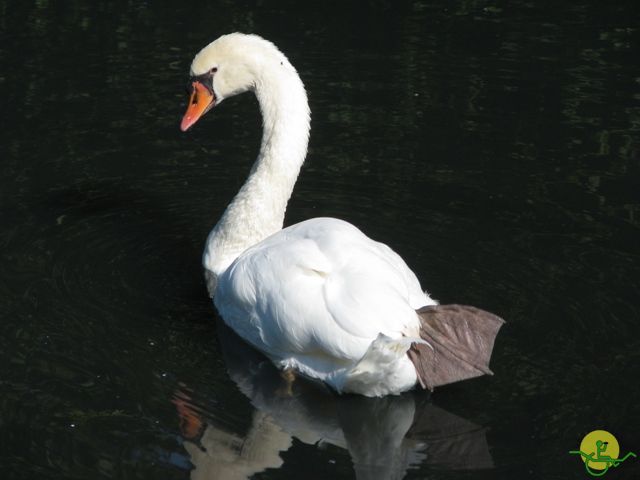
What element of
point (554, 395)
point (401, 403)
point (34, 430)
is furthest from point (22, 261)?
point (554, 395)

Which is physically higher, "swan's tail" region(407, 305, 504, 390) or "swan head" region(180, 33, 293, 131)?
"swan head" region(180, 33, 293, 131)

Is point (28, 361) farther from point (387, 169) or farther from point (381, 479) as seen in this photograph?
point (387, 169)

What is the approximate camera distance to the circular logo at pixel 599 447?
5.35m

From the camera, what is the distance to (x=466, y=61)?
36.7 feet

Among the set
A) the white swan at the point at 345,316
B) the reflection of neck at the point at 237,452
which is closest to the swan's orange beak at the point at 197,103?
the white swan at the point at 345,316

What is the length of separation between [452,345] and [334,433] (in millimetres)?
750

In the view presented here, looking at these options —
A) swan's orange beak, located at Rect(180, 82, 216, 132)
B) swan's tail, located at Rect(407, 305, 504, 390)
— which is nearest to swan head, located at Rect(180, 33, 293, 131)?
swan's orange beak, located at Rect(180, 82, 216, 132)

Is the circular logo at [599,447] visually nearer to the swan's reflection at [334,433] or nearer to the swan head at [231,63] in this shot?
the swan's reflection at [334,433]

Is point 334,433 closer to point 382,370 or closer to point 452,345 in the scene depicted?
point 382,370

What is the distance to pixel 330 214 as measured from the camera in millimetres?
8328

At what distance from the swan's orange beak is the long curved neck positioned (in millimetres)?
392

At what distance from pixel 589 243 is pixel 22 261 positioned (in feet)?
12.0

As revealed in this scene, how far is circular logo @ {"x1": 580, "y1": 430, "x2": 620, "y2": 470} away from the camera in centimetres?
535

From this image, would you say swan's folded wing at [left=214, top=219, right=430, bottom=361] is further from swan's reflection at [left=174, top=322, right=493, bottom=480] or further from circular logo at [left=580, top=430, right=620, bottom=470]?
circular logo at [left=580, top=430, right=620, bottom=470]
